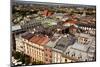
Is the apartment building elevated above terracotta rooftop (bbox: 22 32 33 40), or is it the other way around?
terracotta rooftop (bbox: 22 32 33 40)

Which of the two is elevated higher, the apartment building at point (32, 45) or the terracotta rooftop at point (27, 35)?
the terracotta rooftop at point (27, 35)

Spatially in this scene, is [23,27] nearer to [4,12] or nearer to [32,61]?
[4,12]

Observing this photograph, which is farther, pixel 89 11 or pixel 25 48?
pixel 89 11

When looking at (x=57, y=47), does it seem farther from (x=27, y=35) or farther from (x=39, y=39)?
(x=27, y=35)

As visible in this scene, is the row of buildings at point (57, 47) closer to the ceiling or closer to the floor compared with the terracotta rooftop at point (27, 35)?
closer to the floor

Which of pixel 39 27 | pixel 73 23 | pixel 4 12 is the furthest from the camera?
pixel 73 23

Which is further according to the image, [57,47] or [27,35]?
[57,47]

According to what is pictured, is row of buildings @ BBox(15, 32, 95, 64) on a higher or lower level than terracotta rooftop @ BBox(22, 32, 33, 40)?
lower

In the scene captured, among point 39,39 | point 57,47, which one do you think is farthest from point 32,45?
point 57,47

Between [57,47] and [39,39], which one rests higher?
[39,39]

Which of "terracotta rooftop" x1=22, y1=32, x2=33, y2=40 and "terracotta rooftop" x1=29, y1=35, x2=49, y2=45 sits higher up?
"terracotta rooftop" x1=22, y1=32, x2=33, y2=40

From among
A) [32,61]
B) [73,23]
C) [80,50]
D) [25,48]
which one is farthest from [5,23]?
[80,50]
